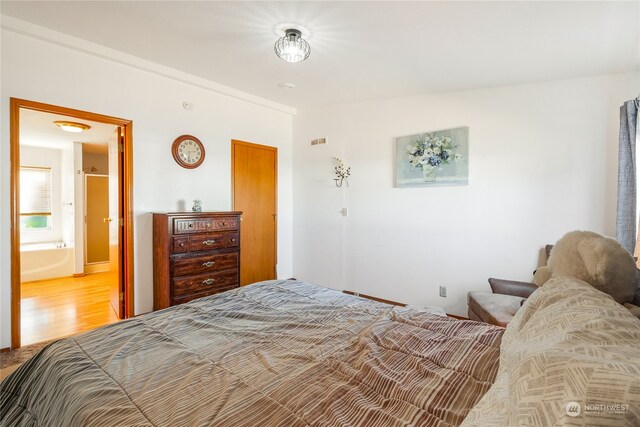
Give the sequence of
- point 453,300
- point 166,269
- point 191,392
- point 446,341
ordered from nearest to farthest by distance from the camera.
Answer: point 191,392
point 446,341
point 166,269
point 453,300

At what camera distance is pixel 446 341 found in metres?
1.26

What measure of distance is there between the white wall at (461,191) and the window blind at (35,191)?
4949 millimetres

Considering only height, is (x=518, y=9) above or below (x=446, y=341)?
above

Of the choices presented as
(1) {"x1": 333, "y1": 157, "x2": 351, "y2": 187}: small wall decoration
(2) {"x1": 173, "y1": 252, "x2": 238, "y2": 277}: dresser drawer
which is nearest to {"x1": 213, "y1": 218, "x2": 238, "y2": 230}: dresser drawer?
(2) {"x1": 173, "y1": 252, "x2": 238, "y2": 277}: dresser drawer

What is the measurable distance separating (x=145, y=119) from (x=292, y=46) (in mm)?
1823

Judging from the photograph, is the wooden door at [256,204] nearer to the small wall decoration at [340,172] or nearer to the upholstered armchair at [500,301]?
the small wall decoration at [340,172]

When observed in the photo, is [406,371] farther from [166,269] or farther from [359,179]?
[359,179]

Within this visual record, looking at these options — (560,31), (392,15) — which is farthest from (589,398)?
(560,31)

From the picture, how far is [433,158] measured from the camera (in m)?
3.40

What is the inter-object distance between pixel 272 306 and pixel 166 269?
170 centimetres

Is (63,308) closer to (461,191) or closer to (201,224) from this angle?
(201,224)

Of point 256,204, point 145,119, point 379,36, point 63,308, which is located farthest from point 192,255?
point 379,36

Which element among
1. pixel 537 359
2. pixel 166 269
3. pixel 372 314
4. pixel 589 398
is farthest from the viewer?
pixel 166 269

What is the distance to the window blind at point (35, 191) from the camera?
17.8 ft
